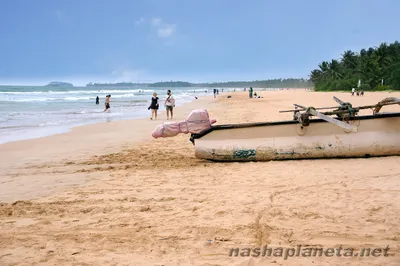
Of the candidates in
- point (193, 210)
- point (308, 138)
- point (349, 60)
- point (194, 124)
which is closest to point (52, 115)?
point (194, 124)

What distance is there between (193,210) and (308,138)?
3.25m

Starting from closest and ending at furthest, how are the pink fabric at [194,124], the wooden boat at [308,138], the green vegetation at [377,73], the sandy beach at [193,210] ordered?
1. the sandy beach at [193,210]
2. the wooden boat at [308,138]
3. the pink fabric at [194,124]
4. the green vegetation at [377,73]

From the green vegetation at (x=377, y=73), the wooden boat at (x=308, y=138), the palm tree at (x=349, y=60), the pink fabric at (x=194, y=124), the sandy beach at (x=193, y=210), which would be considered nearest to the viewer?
the sandy beach at (x=193, y=210)

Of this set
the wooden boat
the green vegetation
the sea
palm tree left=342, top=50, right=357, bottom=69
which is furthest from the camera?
palm tree left=342, top=50, right=357, bottom=69

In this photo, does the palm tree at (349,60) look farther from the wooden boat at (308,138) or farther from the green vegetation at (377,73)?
the wooden boat at (308,138)

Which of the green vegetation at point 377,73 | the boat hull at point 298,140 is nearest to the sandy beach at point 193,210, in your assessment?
the boat hull at point 298,140

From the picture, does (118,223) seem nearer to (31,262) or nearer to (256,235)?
(31,262)

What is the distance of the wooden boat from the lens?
655 cm

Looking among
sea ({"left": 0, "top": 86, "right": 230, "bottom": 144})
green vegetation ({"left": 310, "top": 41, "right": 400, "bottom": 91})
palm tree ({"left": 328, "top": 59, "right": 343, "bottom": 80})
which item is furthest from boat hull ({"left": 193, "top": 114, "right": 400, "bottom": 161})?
palm tree ({"left": 328, "top": 59, "right": 343, "bottom": 80})

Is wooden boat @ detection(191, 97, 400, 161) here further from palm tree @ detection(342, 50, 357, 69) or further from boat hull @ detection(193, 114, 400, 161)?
palm tree @ detection(342, 50, 357, 69)

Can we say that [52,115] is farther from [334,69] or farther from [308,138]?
[334,69]

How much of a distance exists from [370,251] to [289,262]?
737 millimetres

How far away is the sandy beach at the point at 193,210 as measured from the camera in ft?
11.0

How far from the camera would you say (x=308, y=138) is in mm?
6746
